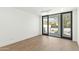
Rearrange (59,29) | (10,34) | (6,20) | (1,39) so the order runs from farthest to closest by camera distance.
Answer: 1. (59,29)
2. (10,34)
3. (6,20)
4. (1,39)

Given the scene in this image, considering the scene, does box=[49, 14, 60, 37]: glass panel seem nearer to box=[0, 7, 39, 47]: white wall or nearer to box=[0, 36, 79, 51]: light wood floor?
box=[0, 36, 79, 51]: light wood floor

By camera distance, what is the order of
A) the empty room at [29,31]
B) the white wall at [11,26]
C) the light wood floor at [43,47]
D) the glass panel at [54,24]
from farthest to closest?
the glass panel at [54,24] → the white wall at [11,26] → the empty room at [29,31] → the light wood floor at [43,47]

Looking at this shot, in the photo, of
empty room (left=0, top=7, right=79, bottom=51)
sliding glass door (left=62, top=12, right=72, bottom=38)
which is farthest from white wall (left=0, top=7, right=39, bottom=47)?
sliding glass door (left=62, top=12, right=72, bottom=38)

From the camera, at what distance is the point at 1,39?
2824 mm

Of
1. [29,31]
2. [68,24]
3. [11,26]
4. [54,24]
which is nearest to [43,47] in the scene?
[68,24]

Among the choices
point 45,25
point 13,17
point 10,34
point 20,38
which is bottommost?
point 20,38

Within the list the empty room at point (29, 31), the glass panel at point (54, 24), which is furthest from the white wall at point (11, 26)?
the glass panel at point (54, 24)

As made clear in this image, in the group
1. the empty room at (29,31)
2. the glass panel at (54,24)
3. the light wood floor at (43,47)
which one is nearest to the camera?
the light wood floor at (43,47)

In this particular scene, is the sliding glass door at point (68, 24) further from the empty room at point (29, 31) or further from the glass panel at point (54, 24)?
the glass panel at point (54, 24)

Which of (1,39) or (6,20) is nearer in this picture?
(1,39)

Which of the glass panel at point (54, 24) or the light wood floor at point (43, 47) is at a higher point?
the glass panel at point (54, 24)
